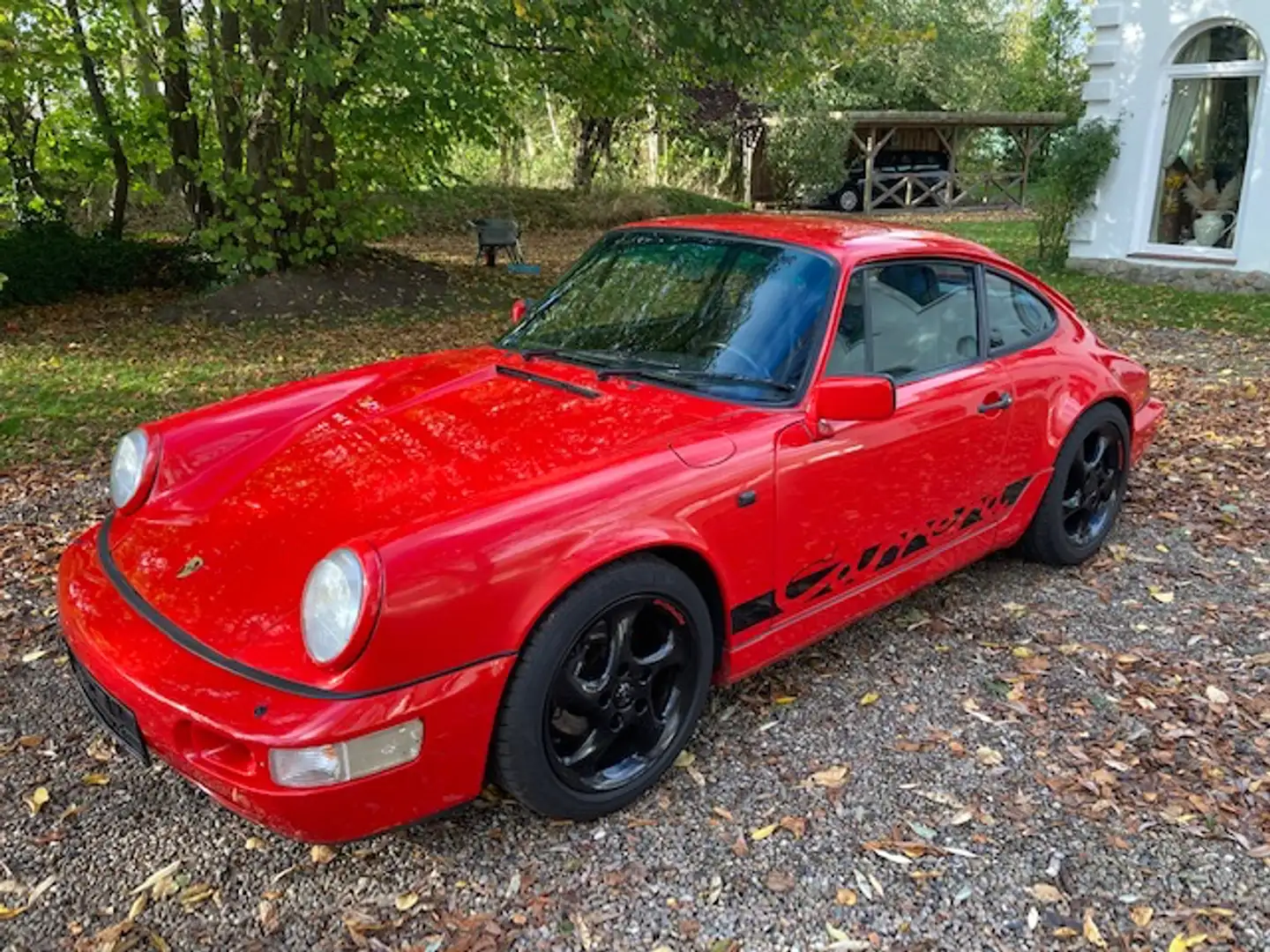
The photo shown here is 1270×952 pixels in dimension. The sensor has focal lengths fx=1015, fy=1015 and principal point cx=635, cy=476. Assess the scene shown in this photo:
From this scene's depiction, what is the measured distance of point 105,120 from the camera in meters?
11.7

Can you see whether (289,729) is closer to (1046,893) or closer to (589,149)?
(1046,893)

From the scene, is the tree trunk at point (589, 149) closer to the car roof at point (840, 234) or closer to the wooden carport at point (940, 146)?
the wooden carport at point (940, 146)

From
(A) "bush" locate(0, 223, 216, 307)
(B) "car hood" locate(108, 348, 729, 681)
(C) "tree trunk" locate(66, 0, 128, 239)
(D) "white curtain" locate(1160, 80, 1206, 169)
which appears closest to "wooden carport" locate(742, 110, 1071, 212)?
(D) "white curtain" locate(1160, 80, 1206, 169)

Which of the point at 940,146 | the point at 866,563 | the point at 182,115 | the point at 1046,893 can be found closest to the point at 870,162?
the point at 940,146

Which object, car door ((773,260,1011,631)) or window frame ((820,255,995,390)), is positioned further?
window frame ((820,255,995,390))

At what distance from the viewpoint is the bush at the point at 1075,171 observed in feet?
41.9

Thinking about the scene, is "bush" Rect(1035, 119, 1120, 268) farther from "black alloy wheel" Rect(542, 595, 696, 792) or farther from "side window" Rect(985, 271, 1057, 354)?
"black alloy wheel" Rect(542, 595, 696, 792)

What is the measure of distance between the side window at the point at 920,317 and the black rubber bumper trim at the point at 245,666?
176 cm

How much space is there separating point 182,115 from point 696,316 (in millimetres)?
10064

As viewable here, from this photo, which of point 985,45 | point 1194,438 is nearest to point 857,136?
point 985,45

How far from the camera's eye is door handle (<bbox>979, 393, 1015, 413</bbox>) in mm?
3629

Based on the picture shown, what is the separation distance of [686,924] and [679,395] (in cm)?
149

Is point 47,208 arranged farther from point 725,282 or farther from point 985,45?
point 985,45

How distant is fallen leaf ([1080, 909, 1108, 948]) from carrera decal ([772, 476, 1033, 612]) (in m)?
1.12
